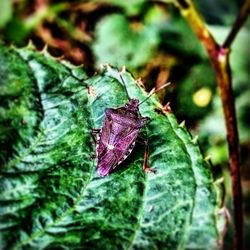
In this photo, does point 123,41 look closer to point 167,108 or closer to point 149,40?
point 149,40

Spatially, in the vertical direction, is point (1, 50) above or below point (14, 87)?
above

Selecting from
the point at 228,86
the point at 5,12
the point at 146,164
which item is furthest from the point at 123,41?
the point at 146,164

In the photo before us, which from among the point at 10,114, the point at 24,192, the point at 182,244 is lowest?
the point at 182,244

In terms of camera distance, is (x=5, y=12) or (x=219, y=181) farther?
(x=5, y=12)

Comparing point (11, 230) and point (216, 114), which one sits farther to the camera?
point (216, 114)

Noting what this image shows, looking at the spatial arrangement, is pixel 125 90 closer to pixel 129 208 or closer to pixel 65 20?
pixel 129 208

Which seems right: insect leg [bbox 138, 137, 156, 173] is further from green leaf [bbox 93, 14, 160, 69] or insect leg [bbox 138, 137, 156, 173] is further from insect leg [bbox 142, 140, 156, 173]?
green leaf [bbox 93, 14, 160, 69]

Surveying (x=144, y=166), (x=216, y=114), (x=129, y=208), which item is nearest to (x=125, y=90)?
(x=144, y=166)

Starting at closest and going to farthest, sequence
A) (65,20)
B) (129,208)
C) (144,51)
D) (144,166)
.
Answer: (129,208) → (144,166) → (144,51) → (65,20)
